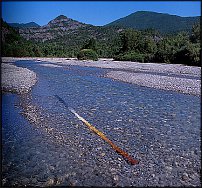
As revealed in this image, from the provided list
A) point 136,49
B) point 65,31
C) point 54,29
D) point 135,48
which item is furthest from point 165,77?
point 54,29

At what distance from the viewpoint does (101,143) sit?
216 inches

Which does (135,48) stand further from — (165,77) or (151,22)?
(151,22)

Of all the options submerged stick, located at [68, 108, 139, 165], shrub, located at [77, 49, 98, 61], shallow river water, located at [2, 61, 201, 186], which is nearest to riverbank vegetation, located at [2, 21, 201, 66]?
shrub, located at [77, 49, 98, 61]

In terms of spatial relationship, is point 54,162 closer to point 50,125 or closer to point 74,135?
point 74,135

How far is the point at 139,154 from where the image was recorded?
15.8 feet

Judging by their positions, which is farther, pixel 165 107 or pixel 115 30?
pixel 115 30

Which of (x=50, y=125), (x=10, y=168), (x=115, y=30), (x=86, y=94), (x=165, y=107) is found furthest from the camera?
(x=115, y=30)

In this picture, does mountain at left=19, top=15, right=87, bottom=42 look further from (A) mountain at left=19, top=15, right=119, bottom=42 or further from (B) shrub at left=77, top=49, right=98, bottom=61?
(B) shrub at left=77, top=49, right=98, bottom=61

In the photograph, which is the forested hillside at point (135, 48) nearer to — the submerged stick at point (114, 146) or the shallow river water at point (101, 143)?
the shallow river water at point (101, 143)

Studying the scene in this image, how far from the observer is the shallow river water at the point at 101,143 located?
402 centimetres

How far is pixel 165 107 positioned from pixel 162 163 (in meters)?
4.61

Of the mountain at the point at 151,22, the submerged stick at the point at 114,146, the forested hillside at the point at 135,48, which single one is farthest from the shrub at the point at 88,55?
the mountain at the point at 151,22

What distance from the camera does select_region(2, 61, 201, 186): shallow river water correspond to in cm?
402

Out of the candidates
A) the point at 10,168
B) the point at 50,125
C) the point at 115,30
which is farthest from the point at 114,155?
the point at 115,30
